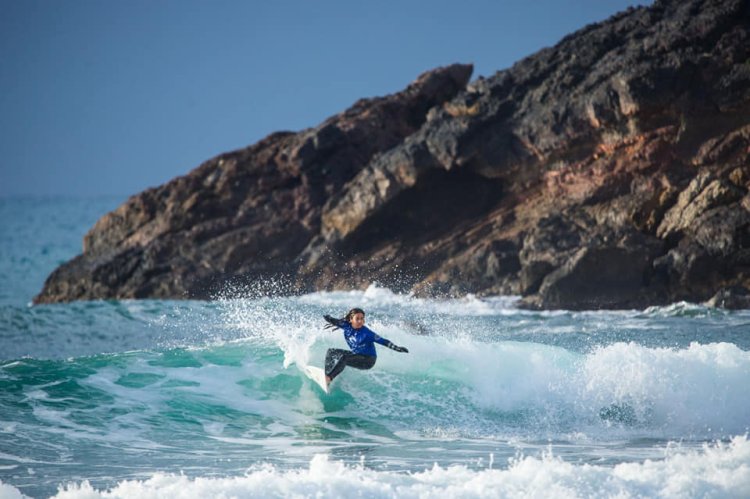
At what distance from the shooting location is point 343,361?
48.3 feet

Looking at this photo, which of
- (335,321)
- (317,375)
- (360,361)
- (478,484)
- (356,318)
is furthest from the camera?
(317,375)

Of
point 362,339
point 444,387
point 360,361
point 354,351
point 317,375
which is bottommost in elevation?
point 444,387

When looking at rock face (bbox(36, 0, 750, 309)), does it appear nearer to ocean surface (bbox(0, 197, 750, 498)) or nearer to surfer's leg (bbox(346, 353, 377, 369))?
ocean surface (bbox(0, 197, 750, 498))

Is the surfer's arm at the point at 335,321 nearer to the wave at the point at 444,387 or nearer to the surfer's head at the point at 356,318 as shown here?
the surfer's head at the point at 356,318

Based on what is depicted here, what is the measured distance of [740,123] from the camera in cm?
2322

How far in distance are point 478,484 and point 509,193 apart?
59.1 ft

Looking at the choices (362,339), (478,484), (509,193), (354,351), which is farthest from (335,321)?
(509,193)

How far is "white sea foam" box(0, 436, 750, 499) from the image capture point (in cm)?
925

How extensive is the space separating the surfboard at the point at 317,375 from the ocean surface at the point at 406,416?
181mm

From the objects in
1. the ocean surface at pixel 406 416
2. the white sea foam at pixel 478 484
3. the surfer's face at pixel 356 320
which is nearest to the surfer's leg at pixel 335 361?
the surfer's face at pixel 356 320

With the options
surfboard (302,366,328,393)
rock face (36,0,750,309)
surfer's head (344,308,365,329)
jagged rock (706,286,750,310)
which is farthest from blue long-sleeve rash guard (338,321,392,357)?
jagged rock (706,286,750,310)

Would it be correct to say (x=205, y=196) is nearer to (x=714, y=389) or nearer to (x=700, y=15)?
(x=700, y=15)

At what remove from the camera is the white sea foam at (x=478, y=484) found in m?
9.25

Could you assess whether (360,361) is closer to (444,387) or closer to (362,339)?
(362,339)
